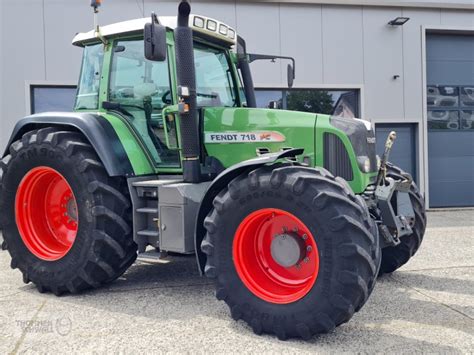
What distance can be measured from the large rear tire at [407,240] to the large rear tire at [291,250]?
1648 mm

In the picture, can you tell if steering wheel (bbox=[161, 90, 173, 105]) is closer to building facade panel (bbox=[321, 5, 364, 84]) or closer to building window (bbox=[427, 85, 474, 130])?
building facade panel (bbox=[321, 5, 364, 84])

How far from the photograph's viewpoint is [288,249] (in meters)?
3.53

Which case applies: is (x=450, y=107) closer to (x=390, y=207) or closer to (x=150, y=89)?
(x=390, y=207)

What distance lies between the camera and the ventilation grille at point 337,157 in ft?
13.5

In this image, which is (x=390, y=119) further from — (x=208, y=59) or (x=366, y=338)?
(x=366, y=338)

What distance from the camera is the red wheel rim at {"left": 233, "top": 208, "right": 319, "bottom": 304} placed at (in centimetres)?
347

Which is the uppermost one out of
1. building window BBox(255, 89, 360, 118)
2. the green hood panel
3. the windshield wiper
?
building window BBox(255, 89, 360, 118)

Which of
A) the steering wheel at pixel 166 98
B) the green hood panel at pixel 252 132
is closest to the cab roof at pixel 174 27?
the steering wheel at pixel 166 98

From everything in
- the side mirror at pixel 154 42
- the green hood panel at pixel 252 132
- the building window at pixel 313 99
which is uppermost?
the building window at pixel 313 99

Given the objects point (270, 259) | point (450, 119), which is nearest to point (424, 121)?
point (450, 119)

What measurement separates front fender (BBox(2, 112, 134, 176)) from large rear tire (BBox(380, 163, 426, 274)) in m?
2.67

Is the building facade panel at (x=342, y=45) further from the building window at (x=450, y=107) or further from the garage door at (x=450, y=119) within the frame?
the building window at (x=450, y=107)

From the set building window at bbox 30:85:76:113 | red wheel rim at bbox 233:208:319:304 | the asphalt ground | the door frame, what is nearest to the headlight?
red wheel rim at bbox 233:208:319:304

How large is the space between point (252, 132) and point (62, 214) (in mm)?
2192
